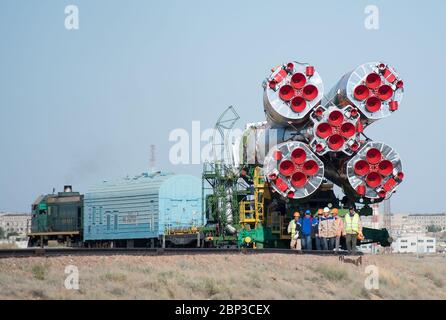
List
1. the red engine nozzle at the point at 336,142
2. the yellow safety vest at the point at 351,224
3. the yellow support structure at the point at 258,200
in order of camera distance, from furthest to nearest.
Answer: the yellow support structure at the point at 258,200 → the red engine nozzle at the point at 336,142 → the yellow safety vest at the point at 351,224

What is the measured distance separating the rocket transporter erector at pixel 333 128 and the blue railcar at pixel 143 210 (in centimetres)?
1003

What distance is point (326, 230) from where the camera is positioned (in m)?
25.6

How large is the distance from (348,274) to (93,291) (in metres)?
6.80

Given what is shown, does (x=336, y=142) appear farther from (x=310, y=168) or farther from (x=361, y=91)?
(x=361, y=91)

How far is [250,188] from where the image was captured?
1364 inches

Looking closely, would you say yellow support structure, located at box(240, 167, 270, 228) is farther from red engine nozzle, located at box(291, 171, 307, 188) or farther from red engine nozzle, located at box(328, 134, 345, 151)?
red engine nozzle, located at box(328, 134, 345, 151)

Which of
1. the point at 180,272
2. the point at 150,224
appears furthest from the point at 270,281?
the point at 150,224

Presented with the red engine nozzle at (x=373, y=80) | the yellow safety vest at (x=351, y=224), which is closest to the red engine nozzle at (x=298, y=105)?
the red engine nozzle at (x=373, y=80)

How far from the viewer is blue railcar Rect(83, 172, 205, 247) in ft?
129

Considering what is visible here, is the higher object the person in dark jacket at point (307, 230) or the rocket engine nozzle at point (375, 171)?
the rocket engine nozzle at point (375, 171)

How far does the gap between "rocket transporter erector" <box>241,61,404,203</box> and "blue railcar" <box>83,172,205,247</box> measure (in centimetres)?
1003

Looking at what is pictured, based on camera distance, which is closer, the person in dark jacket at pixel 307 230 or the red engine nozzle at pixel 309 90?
the person in dark jacket at pixel 307 230

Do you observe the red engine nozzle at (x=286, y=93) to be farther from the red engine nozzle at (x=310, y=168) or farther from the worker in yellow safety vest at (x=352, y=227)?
the worker in yellow safety vest at (x=352, y=227)

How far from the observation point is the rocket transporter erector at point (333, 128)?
28125mm
